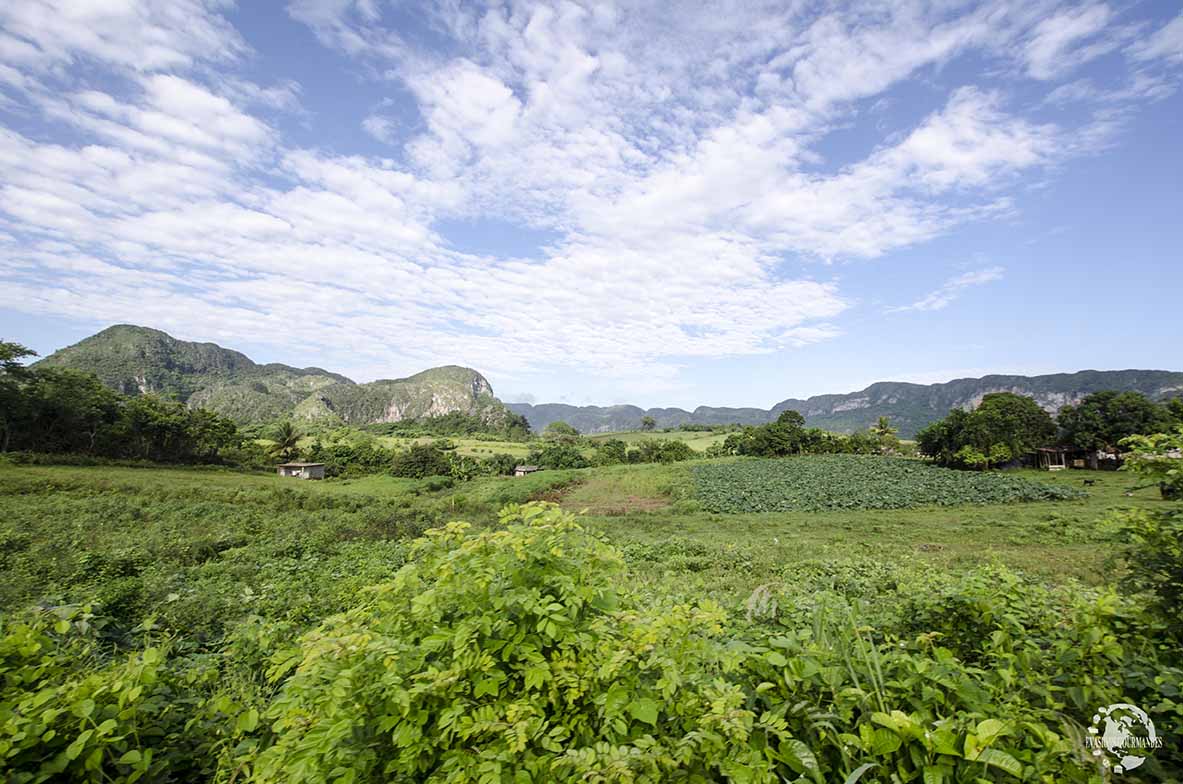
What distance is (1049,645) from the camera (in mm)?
3365

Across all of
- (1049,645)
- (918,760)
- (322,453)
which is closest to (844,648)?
(918,760)

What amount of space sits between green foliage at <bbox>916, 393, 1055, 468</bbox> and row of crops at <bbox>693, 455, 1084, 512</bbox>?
3541mm

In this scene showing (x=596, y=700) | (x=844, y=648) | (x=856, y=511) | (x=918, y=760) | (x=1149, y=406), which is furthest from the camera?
(x=1149, y=406)

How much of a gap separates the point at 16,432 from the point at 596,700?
65084mm

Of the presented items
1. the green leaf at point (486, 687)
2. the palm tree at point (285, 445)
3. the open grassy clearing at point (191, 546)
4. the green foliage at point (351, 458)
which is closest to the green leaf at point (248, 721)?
the green leaf at point (486, 687)

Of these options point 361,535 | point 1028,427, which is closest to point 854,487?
point 1028,427

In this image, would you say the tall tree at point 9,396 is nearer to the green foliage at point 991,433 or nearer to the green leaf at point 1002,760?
the green leaf at point 1002,760

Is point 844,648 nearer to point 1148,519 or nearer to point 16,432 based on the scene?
point 1148,519

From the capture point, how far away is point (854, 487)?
147 feet

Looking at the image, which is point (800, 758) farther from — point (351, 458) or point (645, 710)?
point (351, 458)

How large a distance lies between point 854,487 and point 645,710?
5014 centimetres

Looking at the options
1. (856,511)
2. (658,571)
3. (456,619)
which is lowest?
(856,511)

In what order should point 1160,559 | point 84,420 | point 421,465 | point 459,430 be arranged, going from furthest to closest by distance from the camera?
point 459,430, point 421,465, point 84,420, point 1160,559

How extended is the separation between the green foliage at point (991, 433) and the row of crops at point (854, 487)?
3.54 metres
